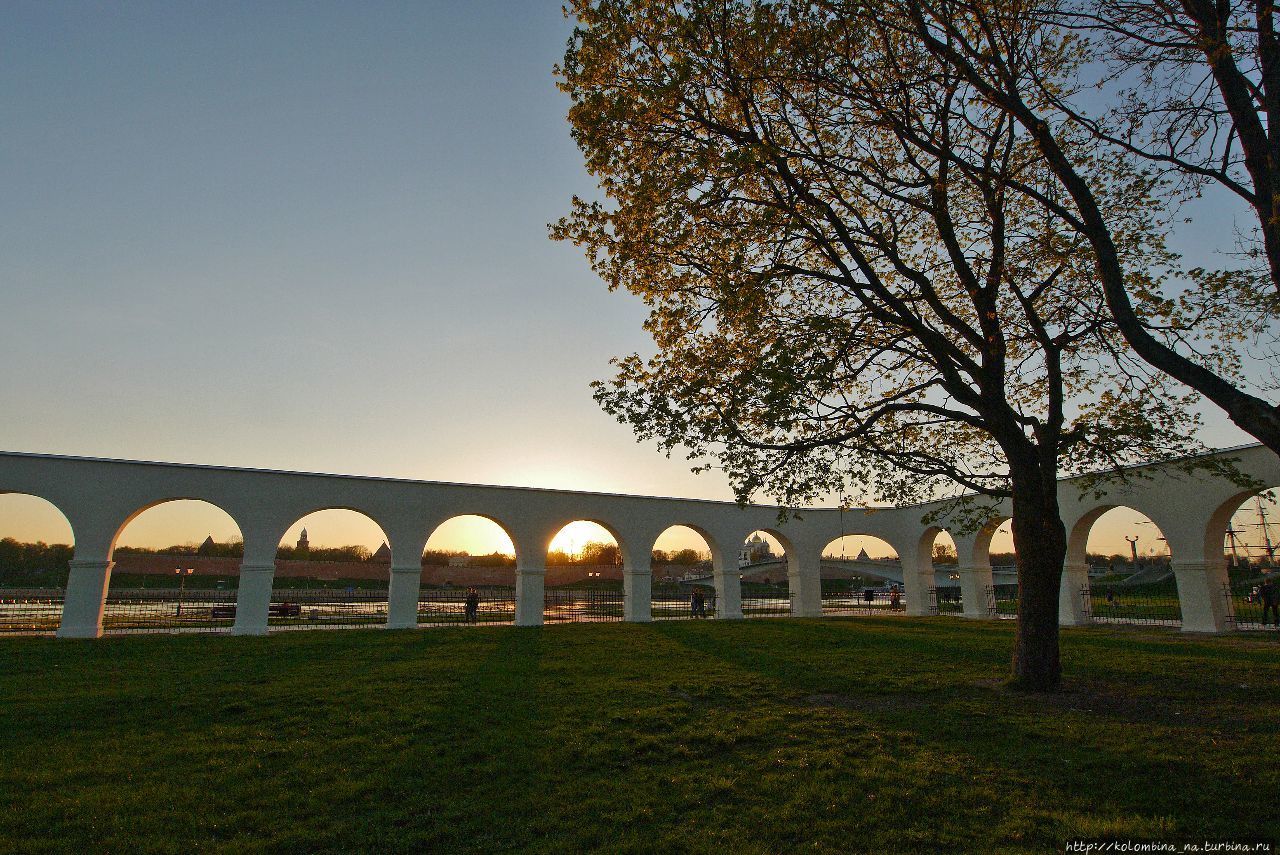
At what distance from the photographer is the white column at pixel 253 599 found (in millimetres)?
15789

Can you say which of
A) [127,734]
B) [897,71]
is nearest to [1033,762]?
[897,71]

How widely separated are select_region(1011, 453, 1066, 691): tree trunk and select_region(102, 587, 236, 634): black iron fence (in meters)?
17.3

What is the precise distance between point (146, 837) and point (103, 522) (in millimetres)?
14700

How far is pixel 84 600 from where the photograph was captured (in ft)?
48.4

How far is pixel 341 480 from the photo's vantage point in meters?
17.4

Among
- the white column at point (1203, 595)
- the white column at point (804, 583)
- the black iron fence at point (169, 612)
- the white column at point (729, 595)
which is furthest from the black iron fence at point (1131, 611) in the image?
the black iron fence at point (169, 612)

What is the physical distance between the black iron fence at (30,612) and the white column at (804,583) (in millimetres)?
20815

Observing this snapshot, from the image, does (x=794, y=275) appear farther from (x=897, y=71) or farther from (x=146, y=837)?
(x=146, y=837)

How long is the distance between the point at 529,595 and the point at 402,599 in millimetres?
3462

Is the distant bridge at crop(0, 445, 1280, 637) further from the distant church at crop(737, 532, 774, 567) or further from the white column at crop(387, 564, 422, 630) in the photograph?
the distant church at crop(737, 532, 774, 567)

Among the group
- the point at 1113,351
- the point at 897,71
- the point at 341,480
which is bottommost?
the point at 341,480

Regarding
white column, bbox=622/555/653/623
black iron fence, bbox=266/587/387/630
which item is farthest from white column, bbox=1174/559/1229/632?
black iron fence, bbox=266/587/387/630

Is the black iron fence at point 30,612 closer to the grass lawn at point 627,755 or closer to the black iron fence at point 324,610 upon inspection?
the black iron fence at point 324,610

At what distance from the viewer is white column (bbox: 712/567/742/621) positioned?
21375 millimetres
